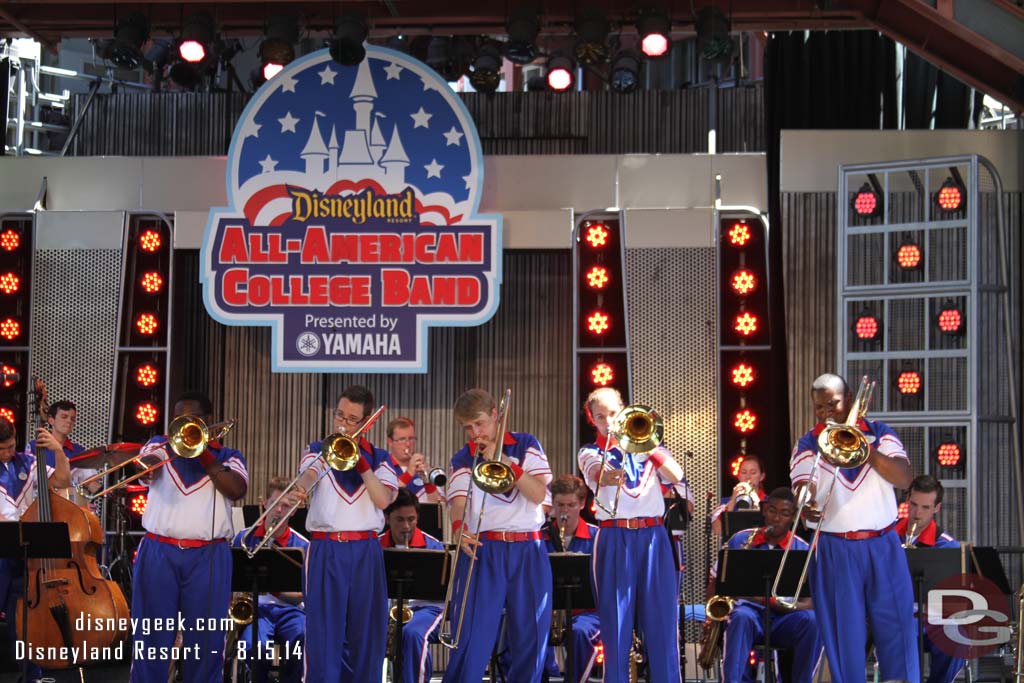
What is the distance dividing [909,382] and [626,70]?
338 centimetres

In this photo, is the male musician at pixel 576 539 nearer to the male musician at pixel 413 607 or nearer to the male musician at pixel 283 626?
the male musician at pixel 413 607

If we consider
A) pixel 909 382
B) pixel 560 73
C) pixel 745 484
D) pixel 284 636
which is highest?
pixel 560 73

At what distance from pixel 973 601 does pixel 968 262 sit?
2997 millimetres

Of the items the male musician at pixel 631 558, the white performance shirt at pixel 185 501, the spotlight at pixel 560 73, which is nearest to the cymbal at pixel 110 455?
the white performance shirt at pixel 185 501

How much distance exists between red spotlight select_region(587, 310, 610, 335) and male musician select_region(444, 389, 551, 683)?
411cm

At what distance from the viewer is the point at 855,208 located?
1048 centimetres

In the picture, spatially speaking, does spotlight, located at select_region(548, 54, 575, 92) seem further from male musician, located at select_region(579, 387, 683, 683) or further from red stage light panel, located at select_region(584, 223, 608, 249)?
male musician, located at select_region(579, 387, 683, 683)

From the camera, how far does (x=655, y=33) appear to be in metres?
9.80

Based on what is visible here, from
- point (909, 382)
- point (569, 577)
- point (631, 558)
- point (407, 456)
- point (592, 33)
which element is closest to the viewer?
point (569, 577)

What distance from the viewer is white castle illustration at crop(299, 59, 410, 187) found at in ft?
36.6

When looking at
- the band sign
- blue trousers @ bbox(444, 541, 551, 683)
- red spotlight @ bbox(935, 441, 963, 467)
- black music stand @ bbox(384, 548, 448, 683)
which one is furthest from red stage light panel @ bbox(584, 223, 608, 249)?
blue trousers @ bbox(444, 541, 551, 683)

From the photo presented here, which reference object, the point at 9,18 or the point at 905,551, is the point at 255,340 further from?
the point at 905,551

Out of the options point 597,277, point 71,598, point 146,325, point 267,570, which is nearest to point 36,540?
point 71,598

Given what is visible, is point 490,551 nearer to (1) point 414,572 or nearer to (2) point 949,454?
(1) point 414,572
